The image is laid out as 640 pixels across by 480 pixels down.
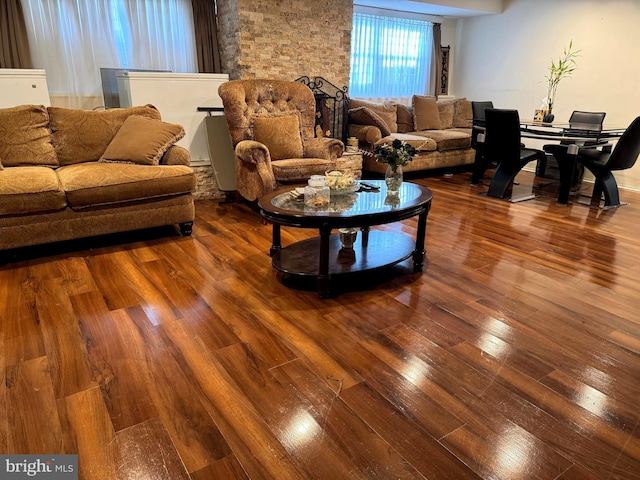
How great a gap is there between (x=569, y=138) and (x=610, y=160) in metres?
0.47

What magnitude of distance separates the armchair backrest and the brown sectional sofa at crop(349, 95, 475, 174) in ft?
3.79

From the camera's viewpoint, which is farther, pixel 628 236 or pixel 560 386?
pixel 628 236

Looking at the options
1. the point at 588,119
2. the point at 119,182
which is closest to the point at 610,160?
the point at 588,119

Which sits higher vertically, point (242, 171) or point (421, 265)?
point (242, 171)

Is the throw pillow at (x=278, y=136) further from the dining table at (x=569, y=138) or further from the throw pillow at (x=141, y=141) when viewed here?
the dining table at (x=569, y=138)

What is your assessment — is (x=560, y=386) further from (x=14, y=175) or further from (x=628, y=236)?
(x=14, y=175)

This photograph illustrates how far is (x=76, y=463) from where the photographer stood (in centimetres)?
137

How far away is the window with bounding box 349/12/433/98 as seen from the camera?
6.32 meters

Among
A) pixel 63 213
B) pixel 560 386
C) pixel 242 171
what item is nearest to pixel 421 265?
pixel 560 386

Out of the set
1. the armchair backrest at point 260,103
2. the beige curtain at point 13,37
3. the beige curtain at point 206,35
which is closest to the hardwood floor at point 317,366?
the armchair backrest at point 260,103

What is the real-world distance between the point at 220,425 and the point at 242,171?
2.77 meters

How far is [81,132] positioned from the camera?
3.44 meters

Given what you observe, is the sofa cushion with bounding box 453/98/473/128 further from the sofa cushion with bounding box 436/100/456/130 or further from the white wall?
the white wall

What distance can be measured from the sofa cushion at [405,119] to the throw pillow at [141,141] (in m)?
3.52
